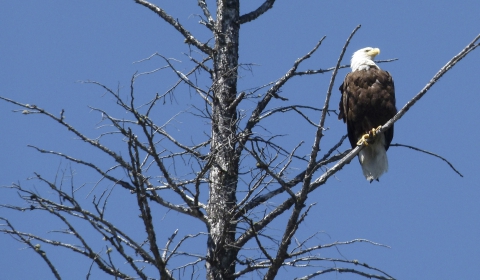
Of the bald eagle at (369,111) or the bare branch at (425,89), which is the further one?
the bald eagle at (369,111)

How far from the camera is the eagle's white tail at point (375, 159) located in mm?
7402

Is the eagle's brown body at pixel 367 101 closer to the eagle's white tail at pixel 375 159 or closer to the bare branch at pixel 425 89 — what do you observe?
the eagle's white tail at pixel 375 159

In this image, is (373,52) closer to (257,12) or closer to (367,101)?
(367,101)

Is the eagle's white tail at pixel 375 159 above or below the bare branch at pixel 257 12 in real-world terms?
below

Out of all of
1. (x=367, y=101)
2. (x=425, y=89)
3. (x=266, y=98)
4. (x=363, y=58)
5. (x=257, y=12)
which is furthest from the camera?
(x=363, y=58)

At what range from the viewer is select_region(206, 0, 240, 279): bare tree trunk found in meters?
5.32

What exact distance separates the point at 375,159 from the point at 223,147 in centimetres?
251


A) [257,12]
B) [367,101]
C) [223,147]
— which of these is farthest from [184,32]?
[367,101]

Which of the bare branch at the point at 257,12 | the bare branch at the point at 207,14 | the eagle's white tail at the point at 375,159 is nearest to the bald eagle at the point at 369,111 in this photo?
the eagle's white tail at the point at 375,159

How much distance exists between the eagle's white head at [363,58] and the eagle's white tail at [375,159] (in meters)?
0.81

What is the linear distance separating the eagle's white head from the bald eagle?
0.09 metres

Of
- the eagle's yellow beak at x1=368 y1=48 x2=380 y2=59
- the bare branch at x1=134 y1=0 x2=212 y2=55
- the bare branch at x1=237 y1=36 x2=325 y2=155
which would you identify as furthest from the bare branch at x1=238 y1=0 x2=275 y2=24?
the eagle's yellow beak at x1=368 y1=48 x2=380 y2=59

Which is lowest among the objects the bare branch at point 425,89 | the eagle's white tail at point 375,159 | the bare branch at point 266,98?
the bare branch at point 425,89

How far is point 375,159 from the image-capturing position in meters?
7.45
